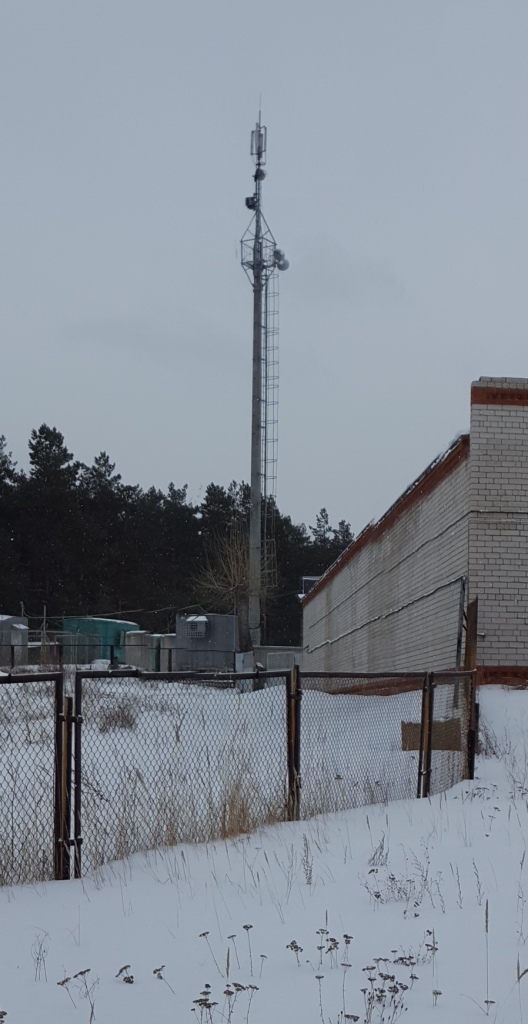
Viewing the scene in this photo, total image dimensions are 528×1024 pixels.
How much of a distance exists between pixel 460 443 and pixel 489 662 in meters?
3.32

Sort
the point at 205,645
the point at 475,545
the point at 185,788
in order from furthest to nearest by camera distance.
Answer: the point at 205,645 → the point at 475,545 → the point at 185,788

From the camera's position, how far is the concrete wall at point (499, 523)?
14.1 m

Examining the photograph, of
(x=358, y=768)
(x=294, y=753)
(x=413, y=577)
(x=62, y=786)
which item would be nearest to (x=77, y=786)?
(x=62, y=786)

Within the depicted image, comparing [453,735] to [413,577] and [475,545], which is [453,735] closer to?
[475,545]

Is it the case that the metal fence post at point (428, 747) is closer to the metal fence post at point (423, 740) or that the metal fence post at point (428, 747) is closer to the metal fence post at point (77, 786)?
the metal fence post at point (423, 740)

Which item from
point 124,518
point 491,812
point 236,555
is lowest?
point 491,812

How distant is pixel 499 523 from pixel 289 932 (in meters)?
9.76

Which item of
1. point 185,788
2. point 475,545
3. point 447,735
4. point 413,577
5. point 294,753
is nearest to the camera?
point 185,788

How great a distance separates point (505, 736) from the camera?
12.7 m

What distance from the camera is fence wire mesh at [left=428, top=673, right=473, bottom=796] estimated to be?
35.0ft

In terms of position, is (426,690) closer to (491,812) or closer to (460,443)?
(491,812)

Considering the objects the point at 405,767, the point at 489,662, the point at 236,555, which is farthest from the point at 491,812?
the point at 236,555

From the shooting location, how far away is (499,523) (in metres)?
14.2

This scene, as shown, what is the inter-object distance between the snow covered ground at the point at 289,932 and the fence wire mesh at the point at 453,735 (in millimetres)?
2699
